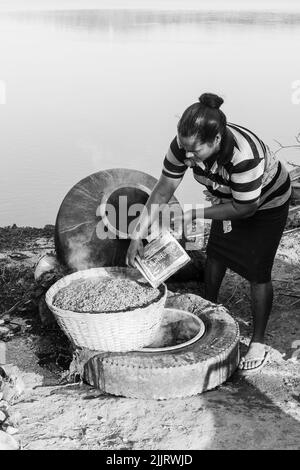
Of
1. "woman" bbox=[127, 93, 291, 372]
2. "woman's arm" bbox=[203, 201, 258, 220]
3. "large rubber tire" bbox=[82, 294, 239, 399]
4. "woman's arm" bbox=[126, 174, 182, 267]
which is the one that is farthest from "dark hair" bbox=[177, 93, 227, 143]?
"large rubber tire" bbox=[82, 294, 239, 399]

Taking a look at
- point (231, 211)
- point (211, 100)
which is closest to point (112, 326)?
point (231, 211)

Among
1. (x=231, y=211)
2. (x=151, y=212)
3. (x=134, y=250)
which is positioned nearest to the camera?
(x=231, y=211)

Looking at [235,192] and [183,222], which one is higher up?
[235,192]

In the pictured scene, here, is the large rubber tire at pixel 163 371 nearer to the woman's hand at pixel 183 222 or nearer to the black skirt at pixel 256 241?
the black skirt at pixel 256 241

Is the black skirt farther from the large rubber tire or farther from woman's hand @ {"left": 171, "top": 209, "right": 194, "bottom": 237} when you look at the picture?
the large rubber tire

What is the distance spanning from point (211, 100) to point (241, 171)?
474mm

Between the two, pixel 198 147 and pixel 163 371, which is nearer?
pixel 198 147


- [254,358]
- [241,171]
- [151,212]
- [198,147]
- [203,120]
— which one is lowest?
[254,358]

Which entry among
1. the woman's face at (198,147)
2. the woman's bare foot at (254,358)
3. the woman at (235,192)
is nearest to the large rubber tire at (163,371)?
the woman's bare foot at (254,358)

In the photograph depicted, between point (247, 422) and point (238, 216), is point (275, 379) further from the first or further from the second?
point (238, 216)

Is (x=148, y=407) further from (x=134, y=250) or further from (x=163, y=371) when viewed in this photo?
(x=134, y=250)

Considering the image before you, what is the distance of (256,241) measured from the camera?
14.7ft

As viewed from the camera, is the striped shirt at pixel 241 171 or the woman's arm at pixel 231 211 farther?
the woman's arm at pixel 231 211

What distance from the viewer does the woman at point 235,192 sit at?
3916 mm
